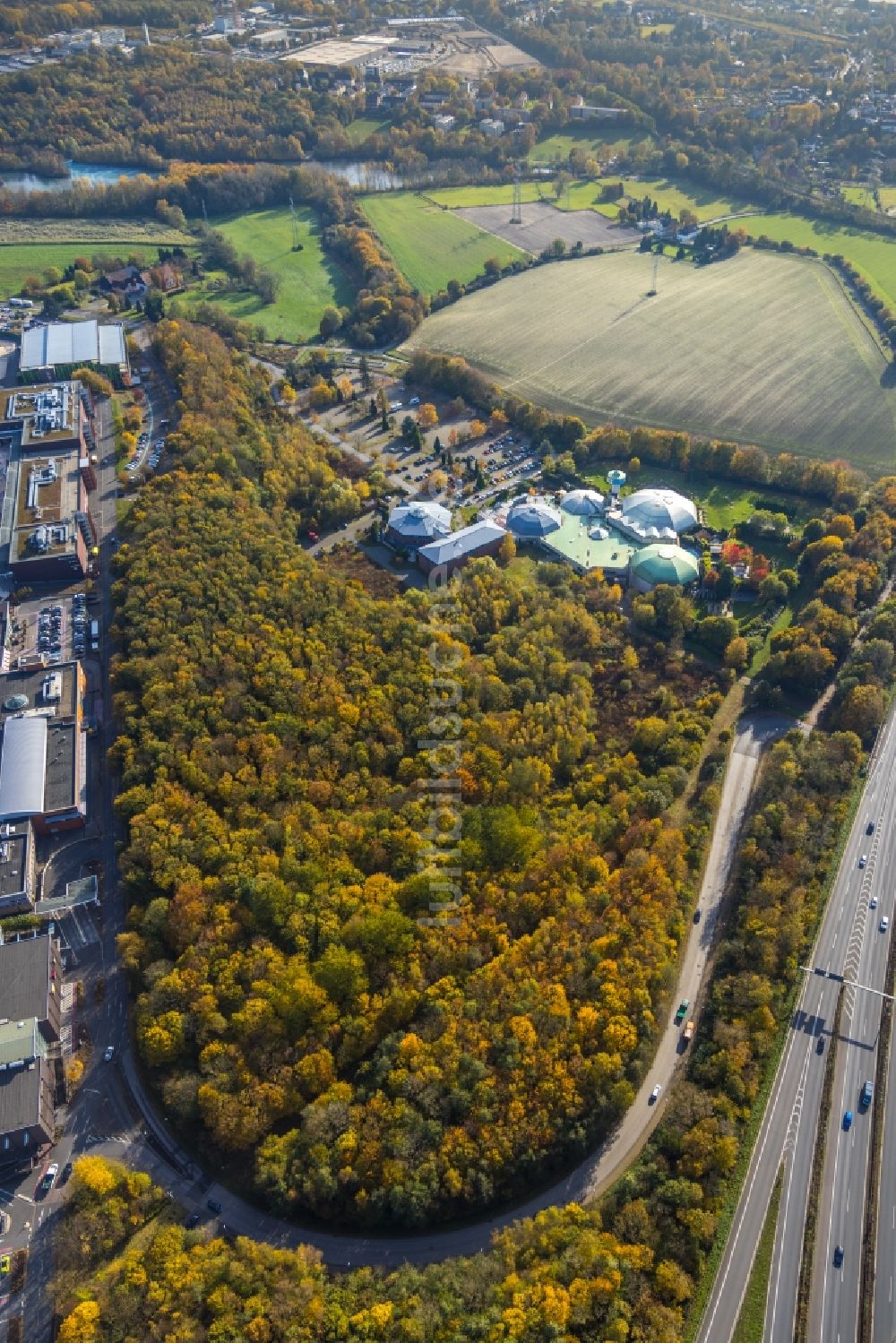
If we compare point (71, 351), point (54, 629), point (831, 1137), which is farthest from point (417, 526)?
point (831, 1137)

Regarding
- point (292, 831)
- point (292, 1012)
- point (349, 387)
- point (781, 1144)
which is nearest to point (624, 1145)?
point (781, 1144)

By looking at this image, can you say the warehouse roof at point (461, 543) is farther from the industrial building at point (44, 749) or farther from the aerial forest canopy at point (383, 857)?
the industrial building at point (44, 749)

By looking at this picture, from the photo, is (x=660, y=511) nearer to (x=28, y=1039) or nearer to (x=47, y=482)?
(x=47, y=482)

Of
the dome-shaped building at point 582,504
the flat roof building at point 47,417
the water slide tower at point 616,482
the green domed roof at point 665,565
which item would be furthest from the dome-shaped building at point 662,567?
the flat roof building at point 47,417

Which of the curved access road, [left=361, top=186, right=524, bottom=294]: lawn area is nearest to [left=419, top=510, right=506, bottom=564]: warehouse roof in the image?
the curved access road

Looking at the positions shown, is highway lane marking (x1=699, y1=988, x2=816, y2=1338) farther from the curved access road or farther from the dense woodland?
the curved access road
